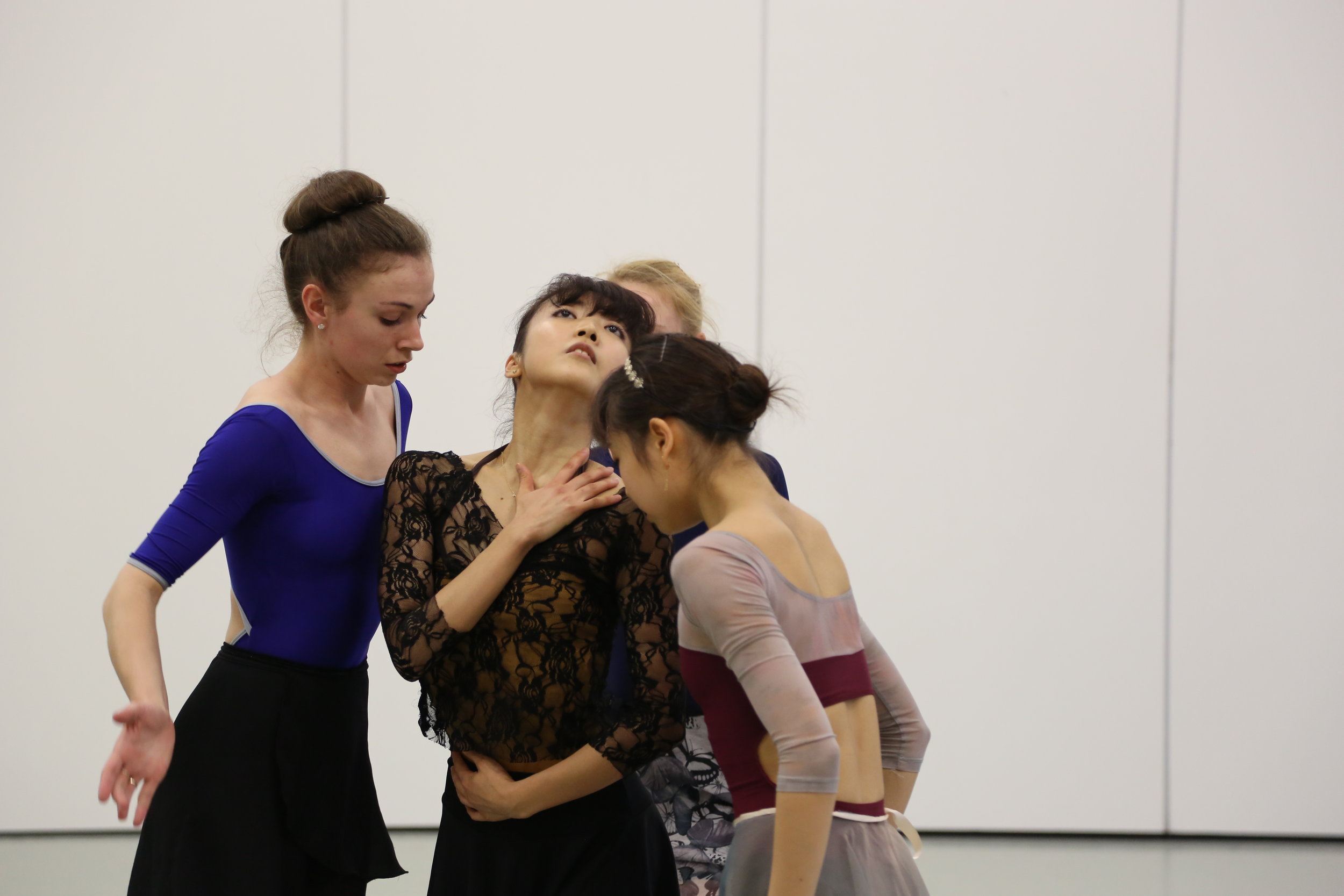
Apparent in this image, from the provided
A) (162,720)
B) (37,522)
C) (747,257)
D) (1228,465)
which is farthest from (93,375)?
(1228,465)

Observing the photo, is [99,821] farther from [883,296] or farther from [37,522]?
[883,296]

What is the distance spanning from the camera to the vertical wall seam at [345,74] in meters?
3.31

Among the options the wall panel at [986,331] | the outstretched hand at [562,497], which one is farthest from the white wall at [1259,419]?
the outstretched hand at [562,497]

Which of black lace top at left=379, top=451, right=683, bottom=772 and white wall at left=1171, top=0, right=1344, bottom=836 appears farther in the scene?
white wall at left=1171, top=0, right=1344, bottom=836

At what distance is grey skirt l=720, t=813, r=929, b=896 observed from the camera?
1150 mm

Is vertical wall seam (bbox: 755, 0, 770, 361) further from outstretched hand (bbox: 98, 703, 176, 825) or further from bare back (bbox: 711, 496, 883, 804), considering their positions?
outstretched hand (bbox: 98, 703, 176, 825)

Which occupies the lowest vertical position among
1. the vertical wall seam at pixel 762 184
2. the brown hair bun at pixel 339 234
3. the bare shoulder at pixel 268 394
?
the bare shoulder at pixel 268 394

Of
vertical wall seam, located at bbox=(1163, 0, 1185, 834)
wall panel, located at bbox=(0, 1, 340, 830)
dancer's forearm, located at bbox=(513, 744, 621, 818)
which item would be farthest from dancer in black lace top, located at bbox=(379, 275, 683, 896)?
vertical wall seam, located at bbox=(1163, 0, 1185, 834)

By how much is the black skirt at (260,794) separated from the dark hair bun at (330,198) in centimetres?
59

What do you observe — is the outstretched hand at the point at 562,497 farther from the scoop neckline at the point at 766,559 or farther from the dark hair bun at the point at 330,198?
the dark hair bun at the point at 330,198

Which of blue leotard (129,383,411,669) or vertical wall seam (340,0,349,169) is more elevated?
vertical wall seam (340,0,349,169)

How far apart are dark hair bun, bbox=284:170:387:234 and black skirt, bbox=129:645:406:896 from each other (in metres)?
0.59

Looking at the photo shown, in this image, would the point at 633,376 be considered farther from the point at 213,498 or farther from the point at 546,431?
the point at 213,498

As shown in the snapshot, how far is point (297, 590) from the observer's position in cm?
143
